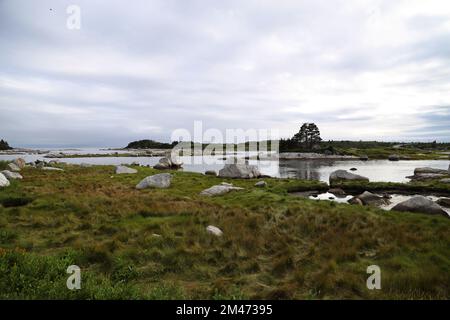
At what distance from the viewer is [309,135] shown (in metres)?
141

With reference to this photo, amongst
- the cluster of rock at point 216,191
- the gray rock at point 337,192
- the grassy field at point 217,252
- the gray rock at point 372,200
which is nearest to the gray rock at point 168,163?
the cluster of rock at point 216,191

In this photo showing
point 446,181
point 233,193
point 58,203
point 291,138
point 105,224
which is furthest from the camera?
point 291,138

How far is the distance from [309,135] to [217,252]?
454 feet

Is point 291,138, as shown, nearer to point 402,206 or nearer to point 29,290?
point 402,206

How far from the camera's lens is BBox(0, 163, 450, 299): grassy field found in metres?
7.59

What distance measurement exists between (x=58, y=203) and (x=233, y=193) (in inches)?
598

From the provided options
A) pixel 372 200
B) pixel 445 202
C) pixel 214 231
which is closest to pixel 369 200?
pixel 372 200

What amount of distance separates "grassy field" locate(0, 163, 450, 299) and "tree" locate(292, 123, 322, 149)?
126 meters

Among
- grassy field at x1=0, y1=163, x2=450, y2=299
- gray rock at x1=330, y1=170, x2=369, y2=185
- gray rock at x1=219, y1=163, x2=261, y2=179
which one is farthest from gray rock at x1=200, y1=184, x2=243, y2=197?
gray rock at x1=330, y1=170, x2=369, y2=185

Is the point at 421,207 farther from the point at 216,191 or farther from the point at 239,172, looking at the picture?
the point at 239,172

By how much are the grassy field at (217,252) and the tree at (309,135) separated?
4979 inches

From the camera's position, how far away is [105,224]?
14.5 metres
